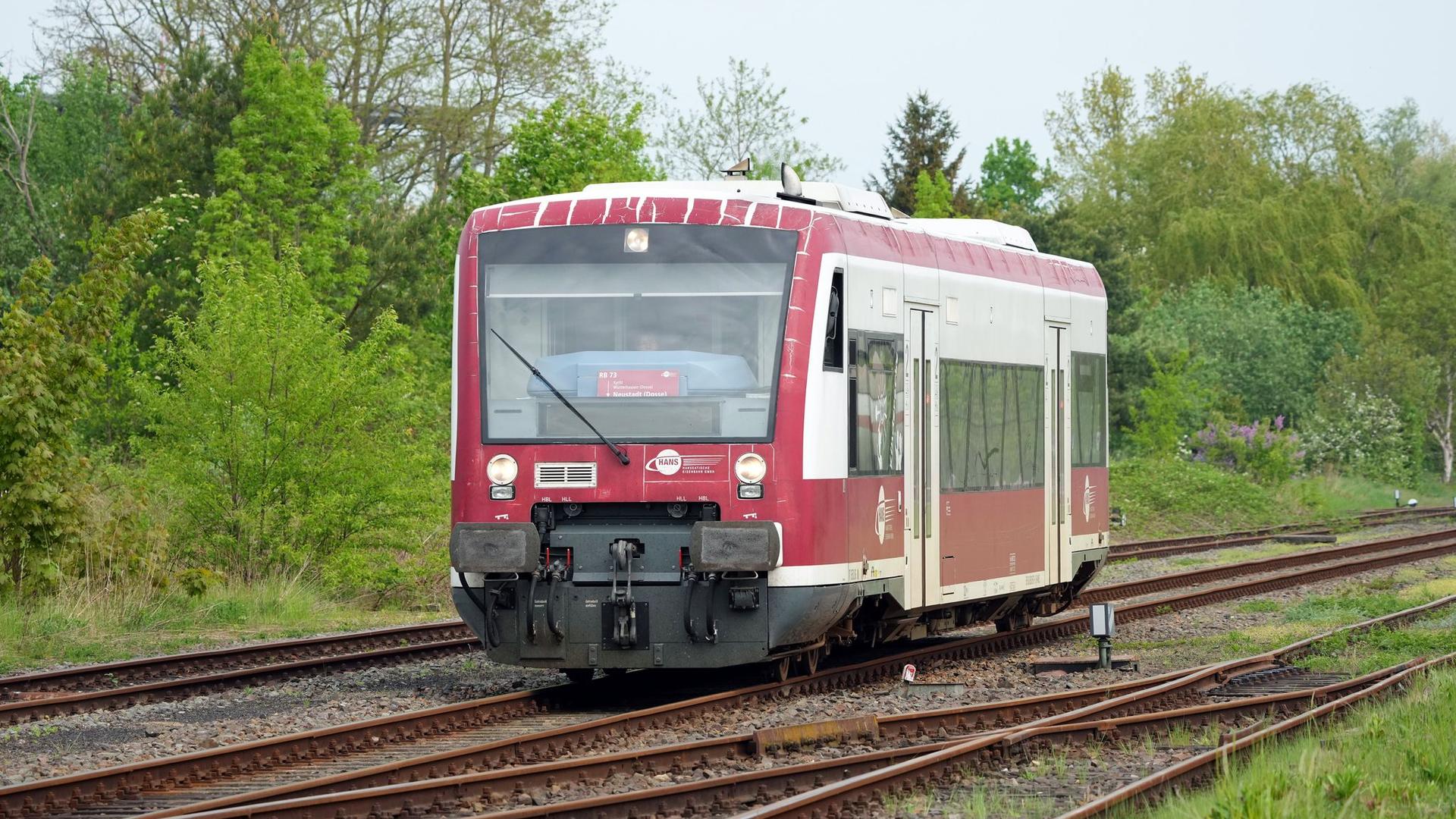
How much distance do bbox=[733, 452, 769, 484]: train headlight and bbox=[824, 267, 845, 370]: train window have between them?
0.82 m

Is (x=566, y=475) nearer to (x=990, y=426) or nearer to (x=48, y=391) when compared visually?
(x=990, y=426)

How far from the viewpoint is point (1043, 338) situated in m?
16.2

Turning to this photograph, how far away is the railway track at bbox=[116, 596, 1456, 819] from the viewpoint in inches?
327

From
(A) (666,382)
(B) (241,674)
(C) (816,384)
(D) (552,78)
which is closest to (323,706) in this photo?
(B) (241,674)

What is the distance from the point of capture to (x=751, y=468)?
460 inches

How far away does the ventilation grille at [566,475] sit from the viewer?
1187 centimetres

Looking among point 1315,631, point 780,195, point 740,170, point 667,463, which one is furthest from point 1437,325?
point 667,463

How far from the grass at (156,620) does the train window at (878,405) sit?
22.2 ft

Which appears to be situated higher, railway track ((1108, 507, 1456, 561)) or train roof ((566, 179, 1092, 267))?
train roof ((566, 179, 1092, 267))

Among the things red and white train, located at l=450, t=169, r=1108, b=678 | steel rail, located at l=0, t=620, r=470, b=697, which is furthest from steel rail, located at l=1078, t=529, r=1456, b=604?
red and white train, located at l=450, t=169, r=1108, b=678

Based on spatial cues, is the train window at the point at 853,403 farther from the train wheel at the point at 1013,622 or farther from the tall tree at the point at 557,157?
the tall tree at the point at 557,157

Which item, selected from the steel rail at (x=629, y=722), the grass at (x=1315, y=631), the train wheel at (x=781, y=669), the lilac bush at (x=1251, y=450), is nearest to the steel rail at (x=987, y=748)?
the steel rail at (x=629, y=722)

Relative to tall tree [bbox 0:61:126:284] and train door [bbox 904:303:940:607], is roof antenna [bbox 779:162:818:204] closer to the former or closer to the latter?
train door [bbox 904:303:940:607]

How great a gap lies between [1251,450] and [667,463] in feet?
116
